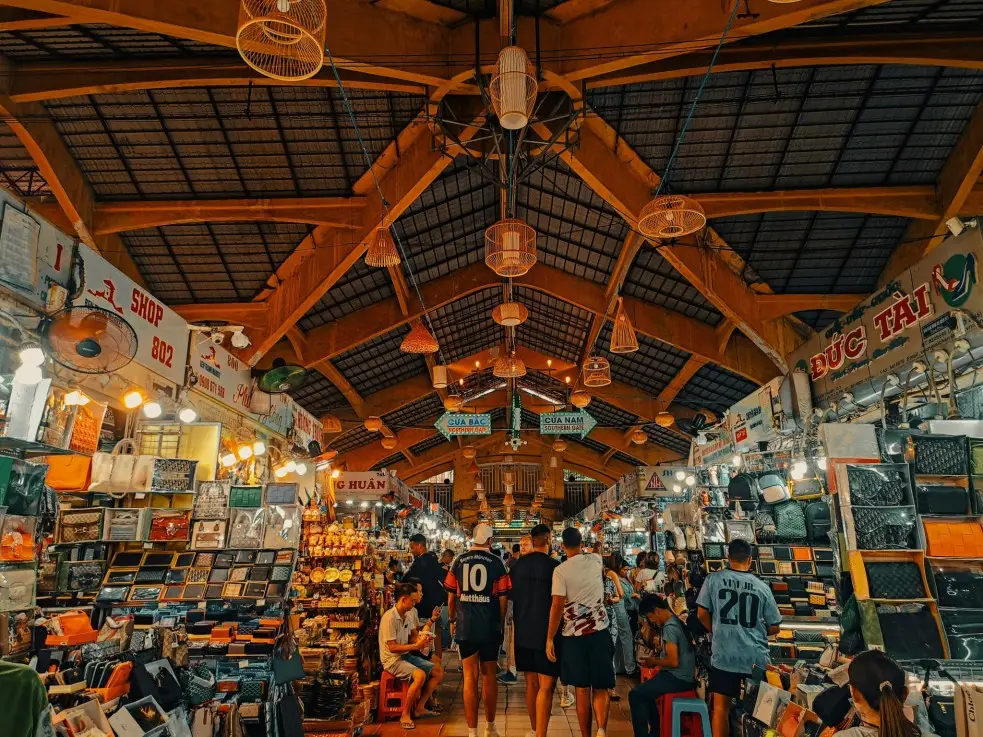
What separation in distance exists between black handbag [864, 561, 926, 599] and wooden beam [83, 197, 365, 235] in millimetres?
7048

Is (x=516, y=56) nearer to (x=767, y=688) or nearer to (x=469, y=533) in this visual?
(x=767, y=688)

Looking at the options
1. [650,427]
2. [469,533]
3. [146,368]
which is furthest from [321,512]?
[469,533]

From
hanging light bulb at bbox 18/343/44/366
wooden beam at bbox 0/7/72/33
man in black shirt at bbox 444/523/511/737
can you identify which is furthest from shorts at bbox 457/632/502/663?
wooden beam at bbox 0/7/72/33

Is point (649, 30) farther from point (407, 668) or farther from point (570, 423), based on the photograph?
point (570, 423)

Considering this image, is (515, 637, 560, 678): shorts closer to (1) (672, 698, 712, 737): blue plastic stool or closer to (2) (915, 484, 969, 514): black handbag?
(1) (672, 698, 712, 737): blue plastic stool

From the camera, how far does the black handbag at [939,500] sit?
4520 millimetres

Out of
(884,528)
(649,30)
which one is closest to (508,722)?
(884,528)

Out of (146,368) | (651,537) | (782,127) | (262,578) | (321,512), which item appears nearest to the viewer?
(262,578)

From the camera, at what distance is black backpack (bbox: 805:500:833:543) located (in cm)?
742

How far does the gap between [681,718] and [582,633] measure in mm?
888

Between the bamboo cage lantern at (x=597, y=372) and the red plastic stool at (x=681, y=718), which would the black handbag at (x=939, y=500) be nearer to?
the red plastic stool at (x=681, y=718)

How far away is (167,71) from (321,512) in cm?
639

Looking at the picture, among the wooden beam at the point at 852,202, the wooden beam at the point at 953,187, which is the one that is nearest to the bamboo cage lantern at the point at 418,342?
the wooden beam at the point at 852,202

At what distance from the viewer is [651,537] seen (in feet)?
48.5
